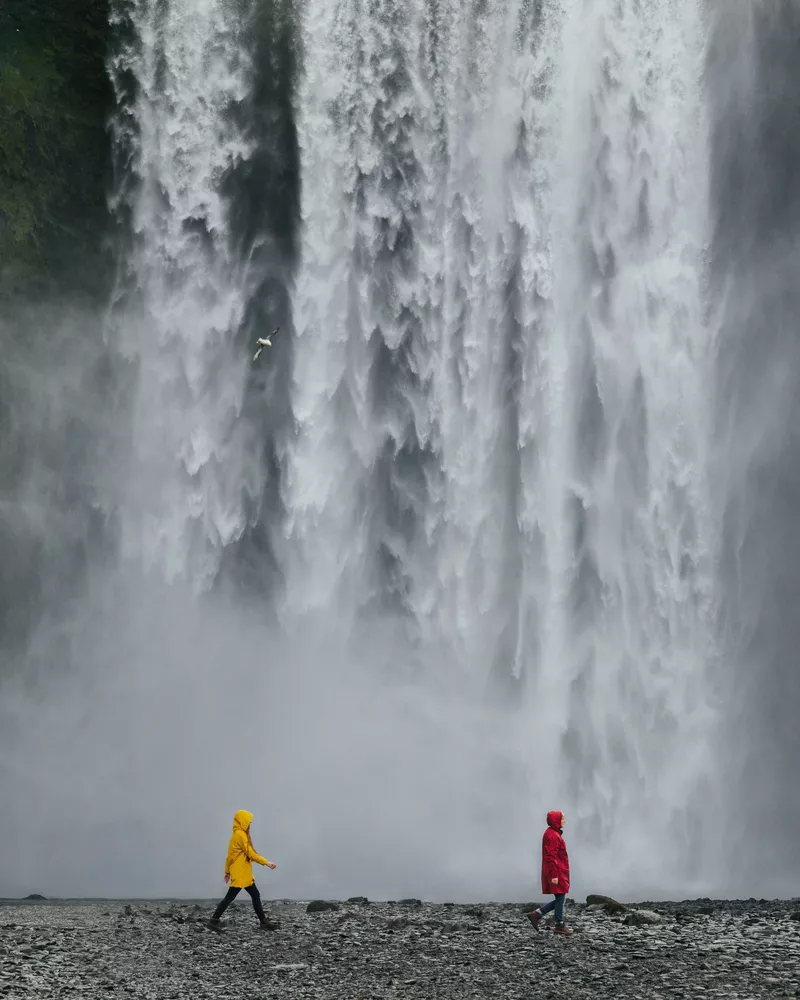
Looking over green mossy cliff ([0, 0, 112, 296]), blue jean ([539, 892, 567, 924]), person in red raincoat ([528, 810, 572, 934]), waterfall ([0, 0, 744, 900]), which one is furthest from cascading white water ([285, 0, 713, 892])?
person in red raincoat ([528, 810, 572, 934])

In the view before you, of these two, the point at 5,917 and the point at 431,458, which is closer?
the point at 5,917

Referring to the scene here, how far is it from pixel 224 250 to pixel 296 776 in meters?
12.7

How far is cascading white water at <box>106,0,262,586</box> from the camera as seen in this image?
32062 millimetres

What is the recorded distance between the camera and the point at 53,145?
113 feet

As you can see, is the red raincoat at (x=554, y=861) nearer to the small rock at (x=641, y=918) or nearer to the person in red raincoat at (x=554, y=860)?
the person in red raincoat at (x=554, y=860)

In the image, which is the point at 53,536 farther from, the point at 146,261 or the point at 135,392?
the point at 146,261

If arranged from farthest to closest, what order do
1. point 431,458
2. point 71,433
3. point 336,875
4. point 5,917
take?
point 71,433
point 431,458
point 336,875
point 5,917

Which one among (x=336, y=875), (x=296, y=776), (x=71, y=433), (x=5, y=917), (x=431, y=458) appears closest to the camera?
(x=5, y=917)

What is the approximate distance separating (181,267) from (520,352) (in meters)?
8.40

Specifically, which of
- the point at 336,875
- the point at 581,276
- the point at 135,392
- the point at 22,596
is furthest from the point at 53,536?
the point at 581,276

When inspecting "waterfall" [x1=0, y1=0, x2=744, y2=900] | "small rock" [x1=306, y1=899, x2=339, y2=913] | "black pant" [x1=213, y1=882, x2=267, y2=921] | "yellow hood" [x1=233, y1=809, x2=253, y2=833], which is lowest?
"black pant" [x1=213, y1=882, x2=267, y2=921]

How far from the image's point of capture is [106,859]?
27812 millimetres

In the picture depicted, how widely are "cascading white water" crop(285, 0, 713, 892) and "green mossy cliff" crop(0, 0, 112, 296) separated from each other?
5430 mm

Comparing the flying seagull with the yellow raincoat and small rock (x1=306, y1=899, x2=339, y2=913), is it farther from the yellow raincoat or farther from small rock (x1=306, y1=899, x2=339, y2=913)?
the yellow raincoat
